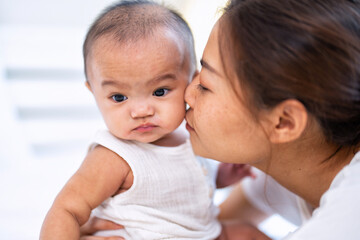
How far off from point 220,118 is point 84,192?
41cm

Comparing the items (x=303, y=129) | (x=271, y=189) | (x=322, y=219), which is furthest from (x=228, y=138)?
(x=271, y=189)

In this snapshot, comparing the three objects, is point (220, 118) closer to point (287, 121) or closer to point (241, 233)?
point (287, 121)

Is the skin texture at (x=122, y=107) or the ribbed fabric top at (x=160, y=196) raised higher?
the skin texture at (x=122, y=107)

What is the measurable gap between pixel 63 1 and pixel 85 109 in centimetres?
63

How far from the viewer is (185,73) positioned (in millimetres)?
1092

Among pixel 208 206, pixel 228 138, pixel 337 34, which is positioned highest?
pixel 337 34

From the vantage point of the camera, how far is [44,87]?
2088 mm

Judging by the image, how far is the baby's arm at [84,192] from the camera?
0.96 m

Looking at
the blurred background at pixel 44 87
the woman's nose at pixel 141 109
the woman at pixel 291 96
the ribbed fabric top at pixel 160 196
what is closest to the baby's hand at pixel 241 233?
the ribbed fabric top at pixel 160 196

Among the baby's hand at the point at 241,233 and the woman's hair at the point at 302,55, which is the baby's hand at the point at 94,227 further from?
the woman's hair at the point at 302,55

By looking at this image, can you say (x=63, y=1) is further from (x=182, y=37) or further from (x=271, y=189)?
(x=271, y=189)

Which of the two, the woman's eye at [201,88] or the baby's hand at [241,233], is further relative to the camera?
the baby's hand at [241,233]

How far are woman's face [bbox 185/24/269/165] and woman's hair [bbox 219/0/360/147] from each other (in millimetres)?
46

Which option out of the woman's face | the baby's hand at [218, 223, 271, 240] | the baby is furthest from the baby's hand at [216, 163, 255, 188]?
the woman's face
